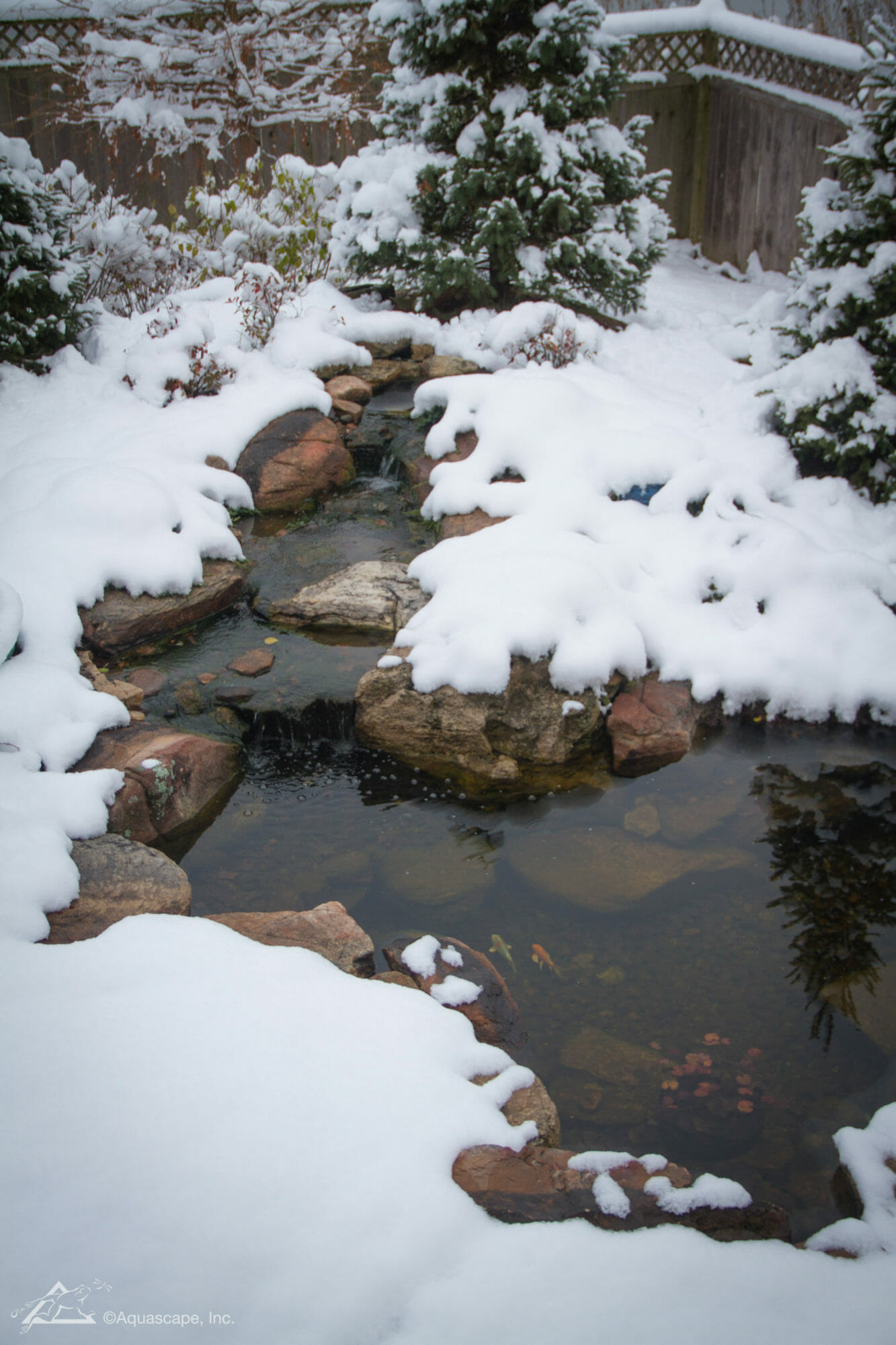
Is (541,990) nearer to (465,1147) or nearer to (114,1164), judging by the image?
(465,1147)

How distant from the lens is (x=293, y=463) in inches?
230

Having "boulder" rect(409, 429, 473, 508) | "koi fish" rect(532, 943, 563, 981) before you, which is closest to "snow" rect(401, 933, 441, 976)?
"koi fish" rect(532, 943, 563, 981)

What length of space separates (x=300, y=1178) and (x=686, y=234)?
10977 mm

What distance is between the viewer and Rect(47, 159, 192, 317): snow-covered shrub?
24.2 ft

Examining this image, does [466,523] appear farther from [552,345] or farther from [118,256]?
[118,256]

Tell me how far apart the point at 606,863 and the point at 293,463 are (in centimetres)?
368

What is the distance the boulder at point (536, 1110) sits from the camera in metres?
2.34

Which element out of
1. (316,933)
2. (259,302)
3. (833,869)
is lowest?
(833,869)

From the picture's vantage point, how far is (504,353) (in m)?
6.53

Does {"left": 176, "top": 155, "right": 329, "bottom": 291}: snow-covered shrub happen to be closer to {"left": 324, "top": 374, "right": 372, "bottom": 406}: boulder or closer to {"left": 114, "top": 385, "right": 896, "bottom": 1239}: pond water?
{"left": 324, "top": 374, "right": 372, "bottom": 406}: boulder

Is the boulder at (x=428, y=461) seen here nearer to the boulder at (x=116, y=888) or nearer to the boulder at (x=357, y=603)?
the boulder at (x=357, y=603)

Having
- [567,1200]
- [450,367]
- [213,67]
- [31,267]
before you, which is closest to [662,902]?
[567,1200]

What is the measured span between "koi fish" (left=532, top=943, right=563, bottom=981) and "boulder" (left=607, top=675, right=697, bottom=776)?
1.10 metres

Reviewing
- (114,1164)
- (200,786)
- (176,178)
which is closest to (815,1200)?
(114,1164)
